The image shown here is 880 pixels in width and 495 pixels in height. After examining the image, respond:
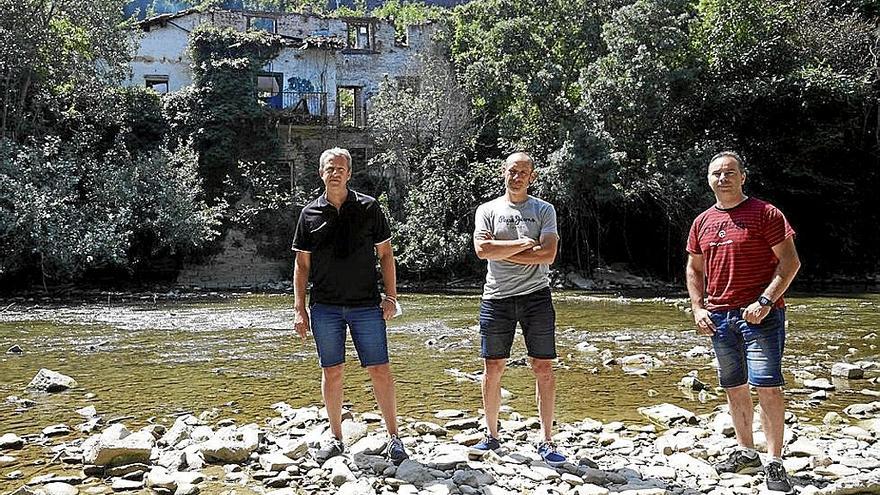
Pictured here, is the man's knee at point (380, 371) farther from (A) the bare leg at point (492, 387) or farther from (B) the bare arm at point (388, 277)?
(A) the bare leg at point (492, 387)

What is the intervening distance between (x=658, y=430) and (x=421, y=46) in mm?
30606

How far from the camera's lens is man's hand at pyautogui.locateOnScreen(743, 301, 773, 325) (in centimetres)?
461

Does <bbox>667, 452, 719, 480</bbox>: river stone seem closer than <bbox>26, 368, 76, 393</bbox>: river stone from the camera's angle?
Yes

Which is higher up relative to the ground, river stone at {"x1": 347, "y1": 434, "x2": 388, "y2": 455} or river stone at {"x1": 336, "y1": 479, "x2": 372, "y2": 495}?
river stone at {"x1": 347, "y1": 434, "x2": 388, "y2": 455}

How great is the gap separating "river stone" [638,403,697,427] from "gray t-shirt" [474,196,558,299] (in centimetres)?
198

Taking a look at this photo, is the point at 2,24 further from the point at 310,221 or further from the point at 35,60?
the point at 310,221

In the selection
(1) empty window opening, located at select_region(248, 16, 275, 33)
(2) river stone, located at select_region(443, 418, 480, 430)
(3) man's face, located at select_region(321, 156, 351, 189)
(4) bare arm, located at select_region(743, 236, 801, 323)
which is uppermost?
(1) empty window opening, located at select_region(248, 16, 275, 33)

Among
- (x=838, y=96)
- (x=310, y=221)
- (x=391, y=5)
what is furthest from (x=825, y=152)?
(x=391, y=5)

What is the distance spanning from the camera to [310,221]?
5.30 m

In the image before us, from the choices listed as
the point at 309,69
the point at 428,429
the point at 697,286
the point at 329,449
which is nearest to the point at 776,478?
the point at 697,286

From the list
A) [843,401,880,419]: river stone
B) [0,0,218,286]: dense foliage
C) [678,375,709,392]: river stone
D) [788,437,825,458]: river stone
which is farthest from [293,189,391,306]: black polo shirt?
[0,0,218,286]: dense foliage

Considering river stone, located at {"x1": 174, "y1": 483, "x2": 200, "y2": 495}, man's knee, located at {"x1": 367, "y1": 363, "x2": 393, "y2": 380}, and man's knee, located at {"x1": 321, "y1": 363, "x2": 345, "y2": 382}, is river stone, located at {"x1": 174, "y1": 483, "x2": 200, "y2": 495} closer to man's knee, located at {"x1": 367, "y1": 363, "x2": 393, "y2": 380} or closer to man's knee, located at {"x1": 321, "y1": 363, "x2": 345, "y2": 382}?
man's knee, located at {"x1": 321, "y1": 363, "x2": 345, "y2": 382}

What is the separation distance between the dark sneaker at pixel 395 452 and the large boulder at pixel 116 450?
1564 millimetres

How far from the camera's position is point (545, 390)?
5285 mm
